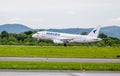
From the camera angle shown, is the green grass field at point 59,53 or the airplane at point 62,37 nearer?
the green grass field at point 59,53

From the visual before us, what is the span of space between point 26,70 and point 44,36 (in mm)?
72464

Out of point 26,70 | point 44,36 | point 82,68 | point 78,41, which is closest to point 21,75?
point 26,70

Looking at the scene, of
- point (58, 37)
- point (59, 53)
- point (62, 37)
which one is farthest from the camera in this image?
point (62, 37)

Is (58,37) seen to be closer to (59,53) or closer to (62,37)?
(62,37)

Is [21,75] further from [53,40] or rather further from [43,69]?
[53,40]

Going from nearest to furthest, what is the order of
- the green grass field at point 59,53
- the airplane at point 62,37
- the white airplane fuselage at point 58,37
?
the green grass field at point 59,53
the white airplane fuselage at point 58,37
the airplane at point 62,37

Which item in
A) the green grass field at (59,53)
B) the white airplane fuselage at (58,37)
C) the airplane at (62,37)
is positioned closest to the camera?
the green grass field at (59,53)

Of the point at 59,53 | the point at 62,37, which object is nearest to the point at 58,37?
the point at 62,37

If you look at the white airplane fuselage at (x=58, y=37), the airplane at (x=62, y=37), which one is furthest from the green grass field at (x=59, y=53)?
the airplane at (x=62, y=37)

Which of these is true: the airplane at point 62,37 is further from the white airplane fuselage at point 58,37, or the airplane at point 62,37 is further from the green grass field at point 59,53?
the green grass field at point 59,53

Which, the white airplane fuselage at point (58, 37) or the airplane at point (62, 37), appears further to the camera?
the airplane at point (62, 37)

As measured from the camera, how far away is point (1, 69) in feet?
82.0

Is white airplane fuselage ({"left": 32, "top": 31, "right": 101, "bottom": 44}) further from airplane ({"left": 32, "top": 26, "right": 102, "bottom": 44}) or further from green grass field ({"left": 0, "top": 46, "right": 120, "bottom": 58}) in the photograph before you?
green grass field ({"left": 0, "top": 46, "right": 120, "bottom": 58})

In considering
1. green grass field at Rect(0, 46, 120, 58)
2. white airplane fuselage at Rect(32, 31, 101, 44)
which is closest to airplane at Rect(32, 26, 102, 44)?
white airplane fuselage at Rect(32, 31, 101, 44)
